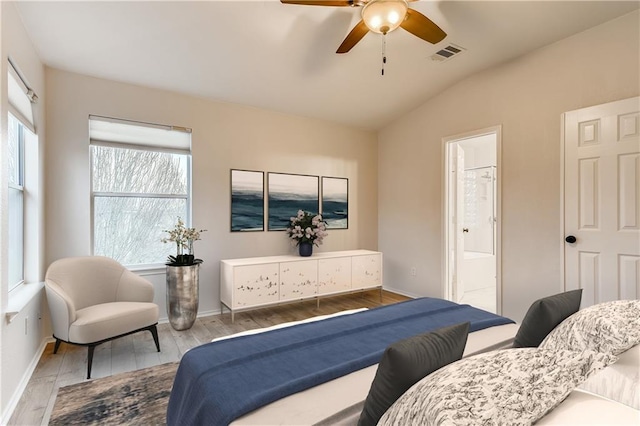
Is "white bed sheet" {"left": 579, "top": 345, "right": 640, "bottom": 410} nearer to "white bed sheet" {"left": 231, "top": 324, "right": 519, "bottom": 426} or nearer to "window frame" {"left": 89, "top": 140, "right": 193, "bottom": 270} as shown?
"white bed sheet" {"left": 231, "top": 324, "right": 519, "bottom": 426}

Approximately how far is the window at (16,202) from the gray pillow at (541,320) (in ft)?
10.8

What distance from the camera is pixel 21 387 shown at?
211 centimetres

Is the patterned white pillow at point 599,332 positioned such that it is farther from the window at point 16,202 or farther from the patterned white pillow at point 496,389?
the window at point 16,202

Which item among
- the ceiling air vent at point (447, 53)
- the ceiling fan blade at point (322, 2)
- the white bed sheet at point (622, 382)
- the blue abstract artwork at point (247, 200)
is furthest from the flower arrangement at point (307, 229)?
the white bed sheet at point (622, 382)

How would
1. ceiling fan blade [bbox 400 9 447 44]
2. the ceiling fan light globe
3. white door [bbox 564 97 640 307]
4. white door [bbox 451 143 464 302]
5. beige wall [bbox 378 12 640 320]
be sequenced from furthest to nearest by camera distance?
white door [bbox 451 143 464 302]
beige wall [bbox 378 12 640 320]
white door [bbox 564 97 640 307]
ceiling fan blade [bbox 400 9 447 44]
the ceiling fan light globe

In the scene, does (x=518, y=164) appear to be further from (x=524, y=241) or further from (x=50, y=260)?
(x=50, y=260)

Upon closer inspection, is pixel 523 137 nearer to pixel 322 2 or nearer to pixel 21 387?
pixel 322 2

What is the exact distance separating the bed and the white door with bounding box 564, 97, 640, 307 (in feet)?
6.19

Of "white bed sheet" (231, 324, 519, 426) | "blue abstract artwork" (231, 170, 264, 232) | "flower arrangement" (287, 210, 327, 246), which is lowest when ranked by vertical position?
"white bed sheet" (231, 324, 519, 426)

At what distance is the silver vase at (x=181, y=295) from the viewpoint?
3143 mm

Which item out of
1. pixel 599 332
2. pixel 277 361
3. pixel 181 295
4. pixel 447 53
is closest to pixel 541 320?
pixel 599 332

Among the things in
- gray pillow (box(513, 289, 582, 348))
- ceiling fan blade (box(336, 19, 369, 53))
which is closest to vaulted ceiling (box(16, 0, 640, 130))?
ceiling fan blade (box(336, 19, 369, 53))

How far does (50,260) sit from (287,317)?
239 centimetres

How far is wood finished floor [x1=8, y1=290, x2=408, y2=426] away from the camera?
2014 millimetres
